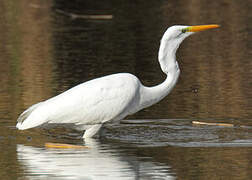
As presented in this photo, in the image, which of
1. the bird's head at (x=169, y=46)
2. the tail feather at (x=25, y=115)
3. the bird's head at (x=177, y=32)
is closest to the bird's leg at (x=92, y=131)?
the tail feather at (x=25, y=115)

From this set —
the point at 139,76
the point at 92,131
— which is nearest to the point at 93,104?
the point at 92,131

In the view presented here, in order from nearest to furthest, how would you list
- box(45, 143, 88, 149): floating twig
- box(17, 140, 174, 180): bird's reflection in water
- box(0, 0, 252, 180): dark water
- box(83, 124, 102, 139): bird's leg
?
box(17, 140, 174, 180): bird's reflection in water
box(0, 0, 252, 180): dark water
box(45, 143, 88, 149): floating twig
box(83, 124, 102, 139): bird's leg

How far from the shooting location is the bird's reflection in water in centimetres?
880

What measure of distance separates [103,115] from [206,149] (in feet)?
4.33

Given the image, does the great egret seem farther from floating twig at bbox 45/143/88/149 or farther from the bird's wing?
floating twig at bbox 45/143/88/149

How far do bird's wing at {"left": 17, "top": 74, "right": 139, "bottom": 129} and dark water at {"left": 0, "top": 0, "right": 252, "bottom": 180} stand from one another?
322mm

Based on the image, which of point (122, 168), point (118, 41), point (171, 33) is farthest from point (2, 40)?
point (122, 168)

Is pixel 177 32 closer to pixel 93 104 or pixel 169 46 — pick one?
pixel 169 46

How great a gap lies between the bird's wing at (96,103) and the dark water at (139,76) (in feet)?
1.06

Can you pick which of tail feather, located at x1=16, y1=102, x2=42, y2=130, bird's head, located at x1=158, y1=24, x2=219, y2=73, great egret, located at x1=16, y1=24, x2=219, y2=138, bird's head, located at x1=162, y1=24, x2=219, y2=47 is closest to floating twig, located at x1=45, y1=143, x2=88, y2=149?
great egret, located at x1=16, y1=24, x2=219, y2=138

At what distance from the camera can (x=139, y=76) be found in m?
15.9

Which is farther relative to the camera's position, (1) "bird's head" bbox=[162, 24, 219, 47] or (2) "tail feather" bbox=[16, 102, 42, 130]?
(1) "bird's head" bbox=[162, 24, 219, 47]

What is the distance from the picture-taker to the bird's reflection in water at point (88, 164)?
28.9ft

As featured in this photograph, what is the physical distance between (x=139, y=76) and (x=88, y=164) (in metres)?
6.63
